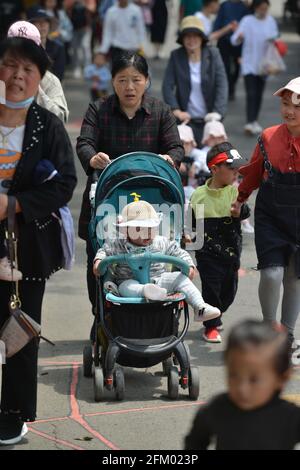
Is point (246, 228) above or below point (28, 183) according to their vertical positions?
below

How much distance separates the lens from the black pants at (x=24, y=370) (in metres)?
6.00

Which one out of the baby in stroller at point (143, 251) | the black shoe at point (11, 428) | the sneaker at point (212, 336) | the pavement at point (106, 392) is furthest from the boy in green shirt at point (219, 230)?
the black shoe at point (11, 428)

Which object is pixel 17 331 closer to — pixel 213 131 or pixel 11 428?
pixel 11 428

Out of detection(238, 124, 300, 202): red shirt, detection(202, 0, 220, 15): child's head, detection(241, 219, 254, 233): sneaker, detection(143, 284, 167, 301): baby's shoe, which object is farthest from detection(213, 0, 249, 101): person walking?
detection(143, 284, 167, 301): baby's shoe

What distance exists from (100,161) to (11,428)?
1.90m

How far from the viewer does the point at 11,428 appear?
6129 mm

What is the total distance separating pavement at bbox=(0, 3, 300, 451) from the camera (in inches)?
247

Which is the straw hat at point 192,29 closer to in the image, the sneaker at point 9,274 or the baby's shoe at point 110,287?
the baby's shoe at point 110,287

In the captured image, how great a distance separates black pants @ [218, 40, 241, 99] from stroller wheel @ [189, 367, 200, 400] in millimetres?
11597

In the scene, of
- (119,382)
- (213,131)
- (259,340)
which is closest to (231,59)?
(213,131)

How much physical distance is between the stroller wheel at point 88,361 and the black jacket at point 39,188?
1.34 m

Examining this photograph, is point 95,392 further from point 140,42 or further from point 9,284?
point 140,42

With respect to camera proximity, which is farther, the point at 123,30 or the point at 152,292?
the point at 123,30
